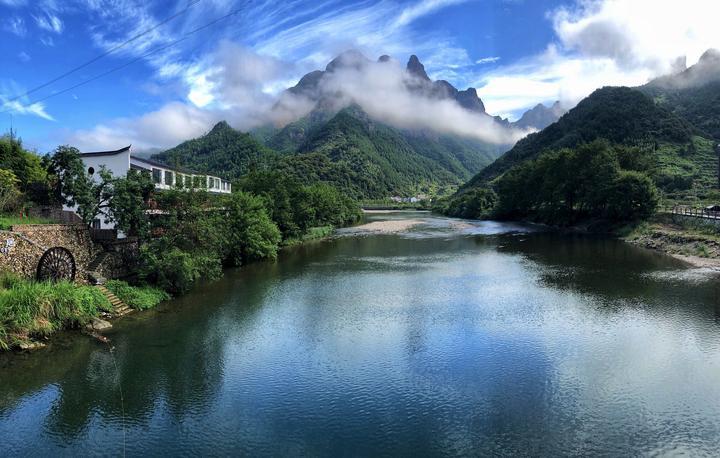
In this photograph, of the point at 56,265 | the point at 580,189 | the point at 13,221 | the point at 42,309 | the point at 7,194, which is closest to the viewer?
the point at 42,309

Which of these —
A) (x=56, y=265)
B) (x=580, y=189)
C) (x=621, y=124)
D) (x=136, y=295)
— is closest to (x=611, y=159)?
(x=580, y=189)

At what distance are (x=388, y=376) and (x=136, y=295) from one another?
71.1ft

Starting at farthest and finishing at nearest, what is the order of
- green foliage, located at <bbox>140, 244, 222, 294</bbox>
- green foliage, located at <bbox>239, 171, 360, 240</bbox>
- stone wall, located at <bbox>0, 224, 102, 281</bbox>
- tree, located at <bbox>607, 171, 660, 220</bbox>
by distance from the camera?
tree, located at <bbox>607, 171, 660, 220</bbox>, green foliage, located at <bbox>239, 171, 360, 240</bbox>, green foliage, located at <bbox>140, 244, 222, 294</bbox>, stone wall, located at <bbox>0, 224, 102, 281</bbox>

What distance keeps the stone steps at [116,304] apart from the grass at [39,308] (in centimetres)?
111

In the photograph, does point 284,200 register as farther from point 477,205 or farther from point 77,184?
point 477,205

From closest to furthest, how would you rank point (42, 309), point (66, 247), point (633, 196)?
1. point (42, 309)
2. point (66, 247)
3. point (633, 196)

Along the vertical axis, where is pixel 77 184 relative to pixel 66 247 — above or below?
above

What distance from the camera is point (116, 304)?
106 feet

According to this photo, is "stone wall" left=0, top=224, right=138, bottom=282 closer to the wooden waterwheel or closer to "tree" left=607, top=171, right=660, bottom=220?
the wooden waterwheel

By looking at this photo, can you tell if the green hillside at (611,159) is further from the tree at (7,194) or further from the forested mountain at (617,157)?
the tree at (7,194)

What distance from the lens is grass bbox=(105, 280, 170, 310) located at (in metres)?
33.2

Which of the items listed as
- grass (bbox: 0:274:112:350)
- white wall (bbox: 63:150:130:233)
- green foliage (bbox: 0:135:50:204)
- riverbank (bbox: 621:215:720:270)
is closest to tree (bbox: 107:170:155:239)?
grass (bbox: 0:274:112:350)

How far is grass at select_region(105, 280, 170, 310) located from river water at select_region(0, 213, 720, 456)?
1346 mm

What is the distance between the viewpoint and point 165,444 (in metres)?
16.7
